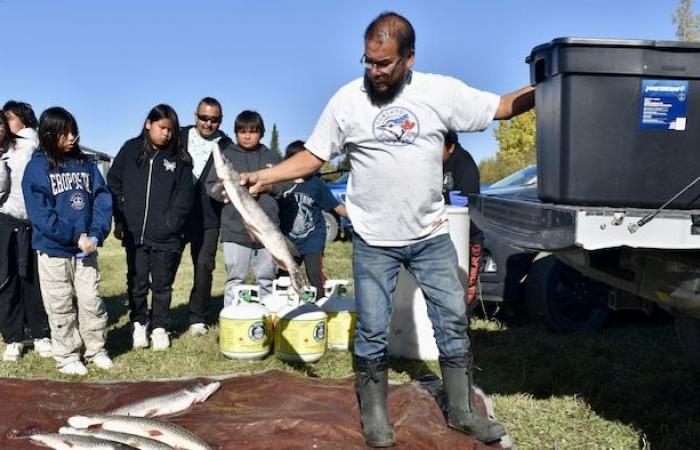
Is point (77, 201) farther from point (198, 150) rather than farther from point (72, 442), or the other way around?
point (72, 442)

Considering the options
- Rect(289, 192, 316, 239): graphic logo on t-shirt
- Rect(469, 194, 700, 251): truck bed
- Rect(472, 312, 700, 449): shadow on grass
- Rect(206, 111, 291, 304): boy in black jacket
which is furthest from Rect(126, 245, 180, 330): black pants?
Rect(469, 194, 700, 251): truck bed

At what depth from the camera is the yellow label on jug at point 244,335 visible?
18.3 feet

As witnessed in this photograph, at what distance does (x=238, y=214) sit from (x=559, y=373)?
309cm

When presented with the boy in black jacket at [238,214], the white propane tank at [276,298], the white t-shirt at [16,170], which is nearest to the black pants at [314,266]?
the boy in black jacket at [238,214]

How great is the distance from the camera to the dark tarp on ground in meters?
3.85

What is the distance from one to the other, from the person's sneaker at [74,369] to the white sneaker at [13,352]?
2.24 feet

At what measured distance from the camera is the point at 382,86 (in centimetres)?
358

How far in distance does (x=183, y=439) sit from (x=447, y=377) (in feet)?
4.92

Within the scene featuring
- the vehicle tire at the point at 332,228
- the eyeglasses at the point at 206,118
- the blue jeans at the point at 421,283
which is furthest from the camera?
the vehicle tire at the point at 332,228

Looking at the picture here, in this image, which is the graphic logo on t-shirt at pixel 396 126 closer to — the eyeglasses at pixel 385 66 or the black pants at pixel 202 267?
the eyeglasses at pixel 385 66

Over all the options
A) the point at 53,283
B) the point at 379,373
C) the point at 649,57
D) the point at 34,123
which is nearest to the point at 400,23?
the point at 649,57

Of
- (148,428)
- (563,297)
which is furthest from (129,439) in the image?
(563,297)

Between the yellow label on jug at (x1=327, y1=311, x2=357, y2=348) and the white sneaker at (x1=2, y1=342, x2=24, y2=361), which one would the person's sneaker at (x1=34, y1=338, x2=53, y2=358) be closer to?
the white sneaker at (x1=2, y1=342, x2=24, y2=361)

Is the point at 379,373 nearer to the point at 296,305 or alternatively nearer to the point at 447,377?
the point at 447,377
